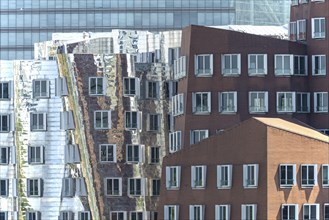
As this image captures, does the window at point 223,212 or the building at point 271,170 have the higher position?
the building at point 271,170

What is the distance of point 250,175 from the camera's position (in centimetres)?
19662

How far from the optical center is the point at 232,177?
198 m

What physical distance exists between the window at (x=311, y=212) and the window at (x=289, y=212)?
42.3 inches

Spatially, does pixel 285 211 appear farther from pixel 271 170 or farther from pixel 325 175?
pixel 325 175

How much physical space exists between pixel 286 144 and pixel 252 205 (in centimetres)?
523

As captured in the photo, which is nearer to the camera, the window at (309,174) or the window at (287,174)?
the window at (287,174)

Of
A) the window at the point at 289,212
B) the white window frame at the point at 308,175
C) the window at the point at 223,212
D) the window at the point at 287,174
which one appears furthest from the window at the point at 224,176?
the white window frame at the point at 308,175

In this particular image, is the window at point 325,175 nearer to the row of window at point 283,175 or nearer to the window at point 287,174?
the row of window at point 283,175

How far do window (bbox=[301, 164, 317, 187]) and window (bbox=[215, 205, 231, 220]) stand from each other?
6.04m

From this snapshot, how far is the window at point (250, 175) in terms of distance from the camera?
195875 mm

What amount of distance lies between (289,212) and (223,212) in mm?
5788

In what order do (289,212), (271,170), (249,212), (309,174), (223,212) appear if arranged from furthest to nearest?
(223,212)
(309,174)
(249,212)
(289,212)
(271,170)

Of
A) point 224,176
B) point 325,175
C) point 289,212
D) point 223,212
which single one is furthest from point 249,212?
point 325,175

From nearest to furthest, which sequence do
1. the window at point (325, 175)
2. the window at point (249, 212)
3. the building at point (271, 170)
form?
the building at point (271, 170) → the window at point (249, 212) → the window at point (325, 175)
